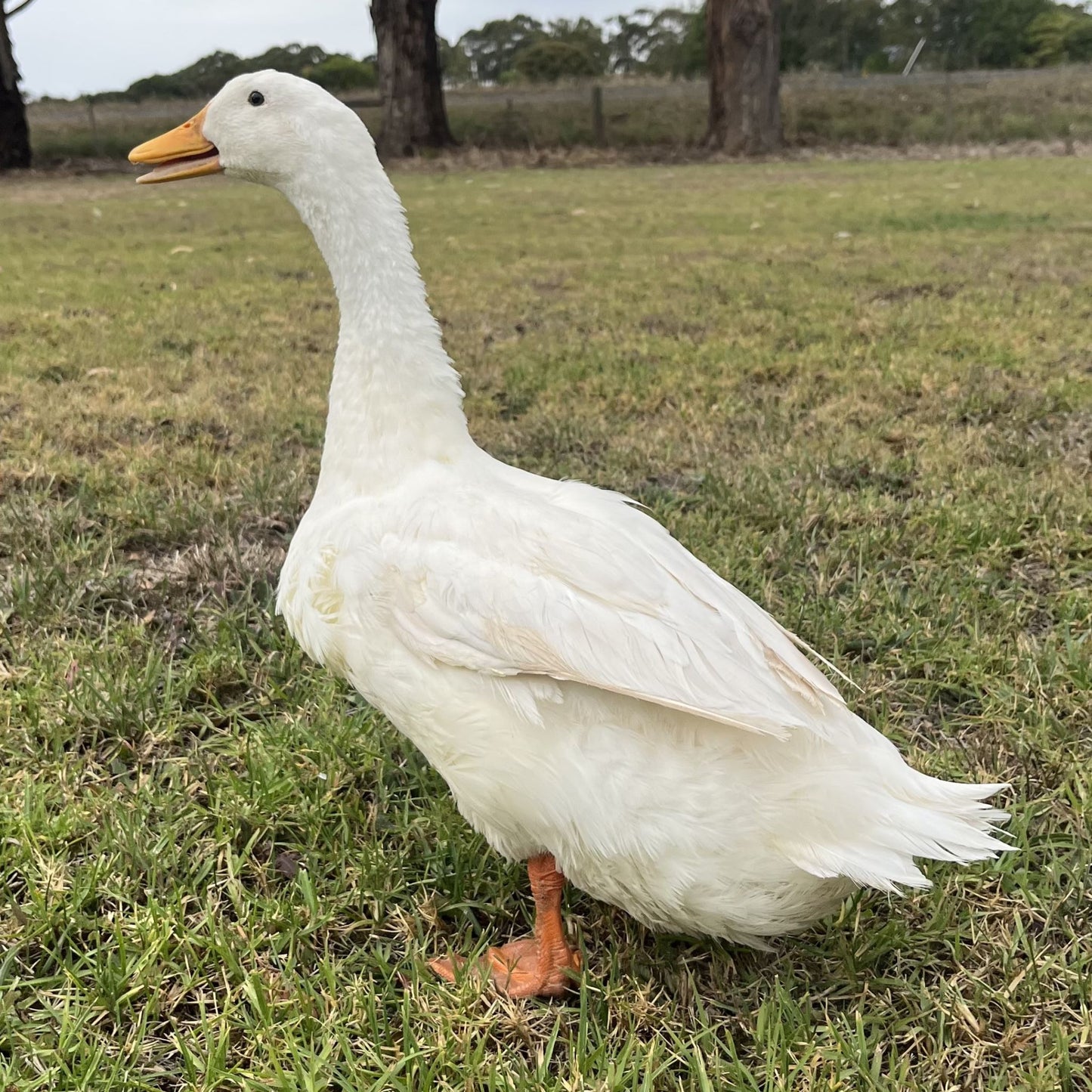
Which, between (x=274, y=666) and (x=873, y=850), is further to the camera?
(x=274, y=666)

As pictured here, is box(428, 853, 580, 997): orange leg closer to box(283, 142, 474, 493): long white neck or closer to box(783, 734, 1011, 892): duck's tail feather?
box(783, 734, 1011, 892): duck's tail feather

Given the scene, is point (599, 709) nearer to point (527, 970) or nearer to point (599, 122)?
point (527, 970)

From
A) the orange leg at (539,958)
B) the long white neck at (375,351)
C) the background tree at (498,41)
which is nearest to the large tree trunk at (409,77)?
the long white neck at (375,351)

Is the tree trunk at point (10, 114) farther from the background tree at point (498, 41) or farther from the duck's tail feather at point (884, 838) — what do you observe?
the background tree at point (498, 41)

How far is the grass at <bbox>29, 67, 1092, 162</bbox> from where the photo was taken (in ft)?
66.0

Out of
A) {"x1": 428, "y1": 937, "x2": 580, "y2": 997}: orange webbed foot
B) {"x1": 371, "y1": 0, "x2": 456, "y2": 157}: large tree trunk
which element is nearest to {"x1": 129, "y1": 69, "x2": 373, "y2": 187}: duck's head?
{"x1": 428, "y1": 937, "x2": 580, "y2": 997}: orange webbed foot

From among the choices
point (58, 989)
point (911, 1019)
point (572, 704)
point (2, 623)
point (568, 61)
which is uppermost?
point (568, 61)

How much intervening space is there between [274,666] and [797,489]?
1942mm

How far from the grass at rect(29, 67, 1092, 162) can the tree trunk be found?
3.76ft

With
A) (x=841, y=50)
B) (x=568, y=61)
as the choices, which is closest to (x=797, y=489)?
(x=568, y=61)

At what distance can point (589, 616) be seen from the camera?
1.50 meters

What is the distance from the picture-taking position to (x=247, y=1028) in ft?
5.01

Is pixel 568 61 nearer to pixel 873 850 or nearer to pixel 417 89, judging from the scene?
pixel 417 89

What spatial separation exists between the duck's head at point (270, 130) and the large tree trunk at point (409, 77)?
703 inches
